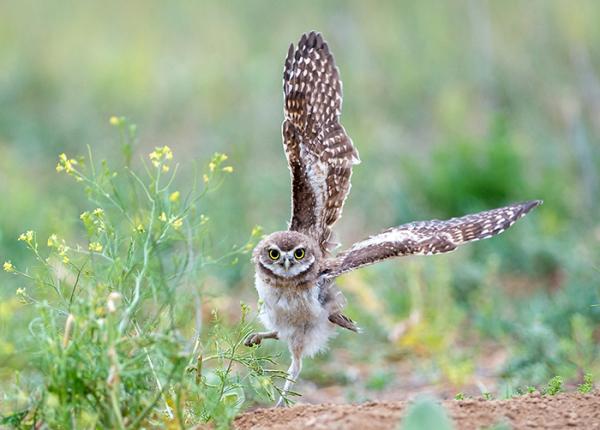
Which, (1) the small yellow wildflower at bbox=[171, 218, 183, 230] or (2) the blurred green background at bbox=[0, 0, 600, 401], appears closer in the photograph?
(1) the small yellow wildflower at bbox=[171, 218, 183, 230]

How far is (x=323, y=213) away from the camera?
5.80 meters

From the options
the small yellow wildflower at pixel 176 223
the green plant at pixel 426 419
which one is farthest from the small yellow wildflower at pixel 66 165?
the green plant at pixel 426 419

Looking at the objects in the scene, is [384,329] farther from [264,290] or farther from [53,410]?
[53,410]

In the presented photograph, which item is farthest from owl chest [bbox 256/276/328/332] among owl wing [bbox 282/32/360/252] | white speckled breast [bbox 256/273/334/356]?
owl wing [bbox 282/32/360/252]

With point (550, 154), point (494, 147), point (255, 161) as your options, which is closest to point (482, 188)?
point (494, 147)

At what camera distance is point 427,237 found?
5289 millimetres

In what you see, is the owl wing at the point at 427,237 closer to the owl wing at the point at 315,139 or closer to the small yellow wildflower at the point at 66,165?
the owl wing at the point at 315,139

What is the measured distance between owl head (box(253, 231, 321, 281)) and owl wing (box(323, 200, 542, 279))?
11cm

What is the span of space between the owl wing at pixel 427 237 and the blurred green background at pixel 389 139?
2.59 ft

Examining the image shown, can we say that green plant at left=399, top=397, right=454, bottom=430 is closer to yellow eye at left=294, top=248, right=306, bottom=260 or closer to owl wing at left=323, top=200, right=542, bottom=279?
owl wing at left=323, top=200, right=542, bottom=279

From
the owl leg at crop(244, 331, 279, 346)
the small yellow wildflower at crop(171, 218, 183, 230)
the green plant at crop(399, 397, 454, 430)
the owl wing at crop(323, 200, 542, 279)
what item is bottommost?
the owl leg at crop(244, 331, 279, 346)

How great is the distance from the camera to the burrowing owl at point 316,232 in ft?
17.3

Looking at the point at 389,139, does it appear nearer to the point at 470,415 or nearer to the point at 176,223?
the point at 176,223

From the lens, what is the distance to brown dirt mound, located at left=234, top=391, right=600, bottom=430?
148 inches
